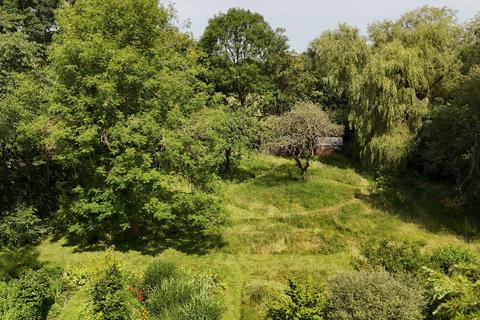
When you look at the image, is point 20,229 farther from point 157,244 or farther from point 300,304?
point 300,304

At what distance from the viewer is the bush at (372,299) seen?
1032 cm

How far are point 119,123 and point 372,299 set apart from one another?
38.2 ft

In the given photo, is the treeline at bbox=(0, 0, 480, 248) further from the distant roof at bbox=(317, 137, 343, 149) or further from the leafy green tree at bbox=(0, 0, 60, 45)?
the leafy green tree at bbox=(0, 0, 60, 45)

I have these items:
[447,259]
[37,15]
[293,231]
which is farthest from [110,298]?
[37,15]

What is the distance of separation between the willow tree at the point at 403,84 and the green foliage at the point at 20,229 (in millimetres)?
20895

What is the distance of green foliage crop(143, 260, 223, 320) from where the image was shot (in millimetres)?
11273

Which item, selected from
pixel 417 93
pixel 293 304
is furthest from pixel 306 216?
pixel 417 93

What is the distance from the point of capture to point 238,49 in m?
35.7

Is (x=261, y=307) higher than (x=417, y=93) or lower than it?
lower

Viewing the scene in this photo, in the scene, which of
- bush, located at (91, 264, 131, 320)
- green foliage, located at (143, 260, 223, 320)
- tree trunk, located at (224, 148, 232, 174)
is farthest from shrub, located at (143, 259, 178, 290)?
tree trunk, located at (224, 148, 232, 174)

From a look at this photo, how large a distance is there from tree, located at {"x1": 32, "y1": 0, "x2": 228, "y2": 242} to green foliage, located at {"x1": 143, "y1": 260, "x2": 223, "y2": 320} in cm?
316

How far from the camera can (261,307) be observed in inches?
521

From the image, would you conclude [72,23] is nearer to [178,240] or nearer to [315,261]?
[178,240]

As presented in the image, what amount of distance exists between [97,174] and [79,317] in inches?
280
